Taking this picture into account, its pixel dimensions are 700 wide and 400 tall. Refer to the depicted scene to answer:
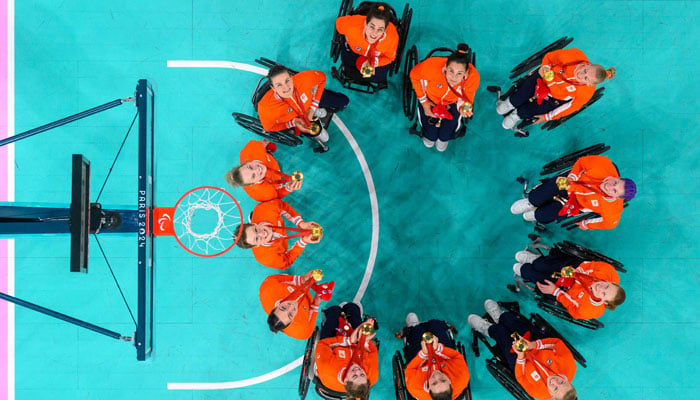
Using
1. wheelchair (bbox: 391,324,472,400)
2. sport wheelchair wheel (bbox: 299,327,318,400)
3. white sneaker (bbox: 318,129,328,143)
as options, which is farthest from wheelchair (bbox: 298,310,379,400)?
white sneaker (bbox: 318,129,328,143)

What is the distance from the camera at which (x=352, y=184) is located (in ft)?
24.4

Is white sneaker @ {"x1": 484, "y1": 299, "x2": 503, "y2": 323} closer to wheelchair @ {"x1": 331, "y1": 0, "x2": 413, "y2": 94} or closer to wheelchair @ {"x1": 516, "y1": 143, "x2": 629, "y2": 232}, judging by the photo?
wheelchair @ {"x1": 516, "y1": 143, "x2": 629, "y2": 232}

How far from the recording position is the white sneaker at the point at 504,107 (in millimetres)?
6812

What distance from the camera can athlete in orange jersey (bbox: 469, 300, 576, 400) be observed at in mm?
5523

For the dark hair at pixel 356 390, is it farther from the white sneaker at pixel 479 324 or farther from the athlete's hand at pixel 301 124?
the athlete's hand at pixel 301 124

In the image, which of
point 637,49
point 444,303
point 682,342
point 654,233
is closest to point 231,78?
point 444,303

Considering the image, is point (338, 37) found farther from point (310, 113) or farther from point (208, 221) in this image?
point (208, 221)

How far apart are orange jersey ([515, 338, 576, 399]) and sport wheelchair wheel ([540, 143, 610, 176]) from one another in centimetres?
285

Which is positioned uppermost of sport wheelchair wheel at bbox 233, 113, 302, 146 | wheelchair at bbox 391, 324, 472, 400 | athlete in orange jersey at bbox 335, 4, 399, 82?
athlete in orange jersey at bbox 335, 4, 399, 82

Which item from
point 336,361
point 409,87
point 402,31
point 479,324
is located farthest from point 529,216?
point 336,361

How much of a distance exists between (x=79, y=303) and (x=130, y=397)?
1.95 metres

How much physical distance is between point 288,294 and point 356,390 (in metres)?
1.64

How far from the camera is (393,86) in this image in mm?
7430

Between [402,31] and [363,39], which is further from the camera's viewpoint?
[402,31]
